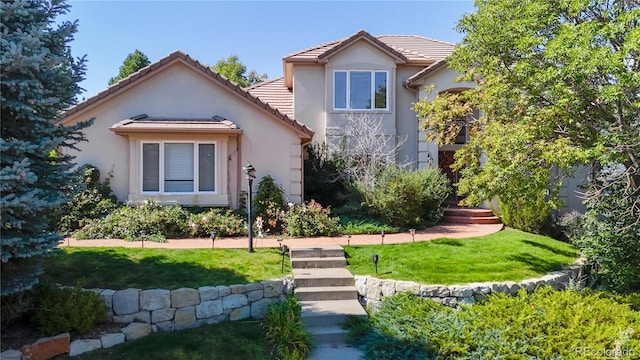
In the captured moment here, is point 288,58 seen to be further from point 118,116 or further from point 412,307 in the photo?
point 412,307

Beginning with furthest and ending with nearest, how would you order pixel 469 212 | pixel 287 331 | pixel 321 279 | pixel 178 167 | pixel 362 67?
1. pixel 362 67
2. pixel 469 212
3. pixel 178 167
4. pixel 321 279
5. pixel 287 331

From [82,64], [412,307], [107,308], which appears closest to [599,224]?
[412,307]

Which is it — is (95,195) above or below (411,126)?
below

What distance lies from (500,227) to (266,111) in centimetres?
1018

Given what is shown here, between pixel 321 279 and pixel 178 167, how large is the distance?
790cm

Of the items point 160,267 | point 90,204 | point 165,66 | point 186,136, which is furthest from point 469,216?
point 90,204

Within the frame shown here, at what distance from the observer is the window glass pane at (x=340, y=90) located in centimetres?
1805

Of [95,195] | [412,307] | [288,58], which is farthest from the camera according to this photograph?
[288,58]

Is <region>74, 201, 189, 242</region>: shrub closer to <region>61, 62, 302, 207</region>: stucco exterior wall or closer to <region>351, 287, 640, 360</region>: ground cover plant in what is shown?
<region>61, 62, 302, 207</region>: stucco exterior wall

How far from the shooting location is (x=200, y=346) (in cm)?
643

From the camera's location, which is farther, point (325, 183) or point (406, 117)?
point (406, 117)

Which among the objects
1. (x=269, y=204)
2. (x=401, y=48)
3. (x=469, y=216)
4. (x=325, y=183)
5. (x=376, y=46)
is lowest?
(x=469, y=216)

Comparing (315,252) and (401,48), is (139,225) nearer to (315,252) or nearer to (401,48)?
(315,252)

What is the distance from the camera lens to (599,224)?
410 inches
